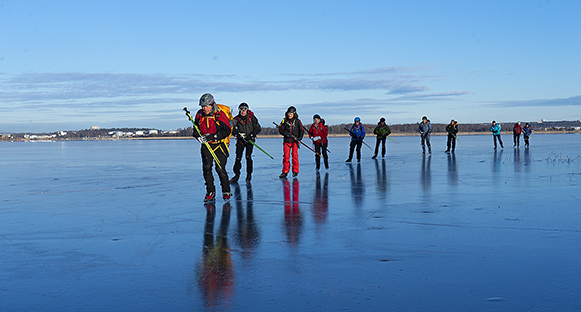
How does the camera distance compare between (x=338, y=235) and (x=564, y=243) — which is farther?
(x=338, y=235)

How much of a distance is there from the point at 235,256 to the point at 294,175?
29.7ft

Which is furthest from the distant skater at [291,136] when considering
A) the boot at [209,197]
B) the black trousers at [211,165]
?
the boot at [209,197]

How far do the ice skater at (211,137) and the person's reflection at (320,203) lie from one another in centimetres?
165

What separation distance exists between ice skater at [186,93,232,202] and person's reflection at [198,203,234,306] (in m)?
2.86

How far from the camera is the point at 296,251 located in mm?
5297

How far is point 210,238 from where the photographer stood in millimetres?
6062

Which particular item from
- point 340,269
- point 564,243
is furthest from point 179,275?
point 564,243

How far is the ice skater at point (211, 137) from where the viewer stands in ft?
31.0

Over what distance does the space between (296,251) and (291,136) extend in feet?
29.1

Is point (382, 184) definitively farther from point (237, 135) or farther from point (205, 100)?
point (205, 100)

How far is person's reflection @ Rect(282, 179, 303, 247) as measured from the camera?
19.9ft

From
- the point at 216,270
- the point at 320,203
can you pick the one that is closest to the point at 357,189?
the point at 320,203

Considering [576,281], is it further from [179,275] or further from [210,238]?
[210,238]

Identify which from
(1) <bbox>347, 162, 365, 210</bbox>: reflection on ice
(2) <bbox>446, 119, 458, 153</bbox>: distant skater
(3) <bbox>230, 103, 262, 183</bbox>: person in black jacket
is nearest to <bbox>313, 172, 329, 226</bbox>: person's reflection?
(1) <bbox>347, 162, 365, 210</bbox>: reflection on ice
